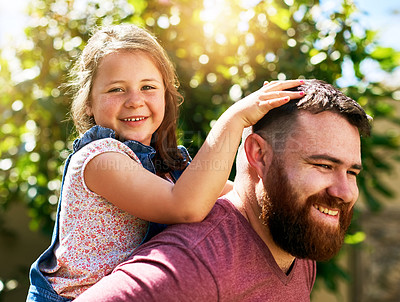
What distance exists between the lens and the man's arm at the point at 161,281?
130 cm

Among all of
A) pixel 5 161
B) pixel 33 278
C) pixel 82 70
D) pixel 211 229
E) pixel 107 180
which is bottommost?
pixel 5 161

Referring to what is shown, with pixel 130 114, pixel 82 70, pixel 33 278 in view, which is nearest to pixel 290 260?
pixel 130 114

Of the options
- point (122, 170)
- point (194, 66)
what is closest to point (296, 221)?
point (122, 170)

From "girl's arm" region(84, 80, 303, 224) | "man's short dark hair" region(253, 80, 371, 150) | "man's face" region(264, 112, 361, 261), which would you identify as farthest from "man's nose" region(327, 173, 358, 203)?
"girl's arm" region(84, 80, 303, 224)

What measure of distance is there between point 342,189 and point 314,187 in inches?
3.8

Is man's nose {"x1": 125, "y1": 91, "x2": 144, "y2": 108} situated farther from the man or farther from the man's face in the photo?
the man's face

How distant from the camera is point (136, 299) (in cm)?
129

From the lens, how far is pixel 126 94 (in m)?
1.86

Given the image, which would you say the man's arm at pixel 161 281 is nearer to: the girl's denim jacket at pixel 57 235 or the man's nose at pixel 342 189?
the girl's denim jacket at pixel 57 235

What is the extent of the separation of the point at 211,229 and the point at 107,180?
1.27 feet

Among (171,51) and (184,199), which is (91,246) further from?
(171,51)

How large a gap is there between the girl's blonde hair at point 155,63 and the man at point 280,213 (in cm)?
50

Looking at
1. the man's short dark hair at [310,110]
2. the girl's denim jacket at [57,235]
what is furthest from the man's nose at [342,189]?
the girl's denim jacket at [57,235]

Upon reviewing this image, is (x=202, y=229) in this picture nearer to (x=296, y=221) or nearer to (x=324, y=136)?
(x=296, y=221)
